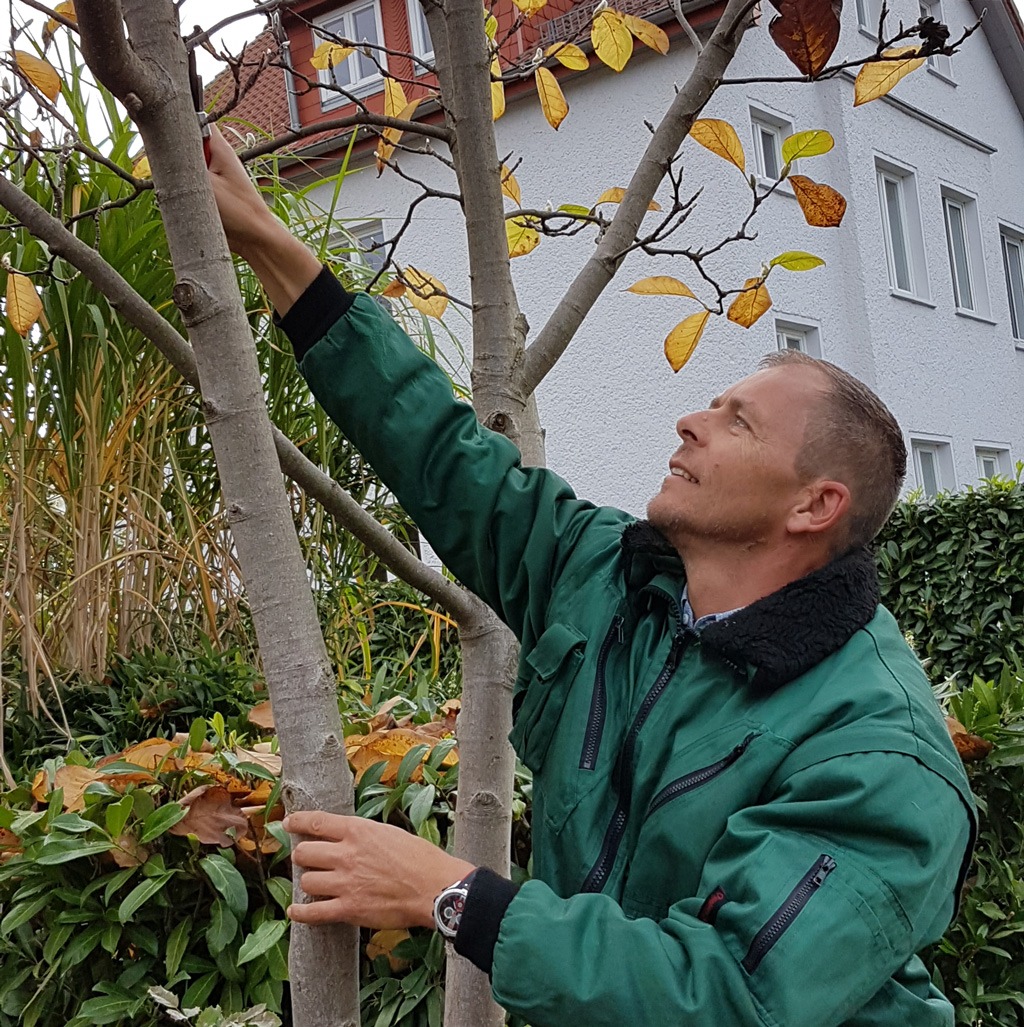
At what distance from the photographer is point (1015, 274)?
600 inches

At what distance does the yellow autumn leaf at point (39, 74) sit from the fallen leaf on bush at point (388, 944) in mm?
1608

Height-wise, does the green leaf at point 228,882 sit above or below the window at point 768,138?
below

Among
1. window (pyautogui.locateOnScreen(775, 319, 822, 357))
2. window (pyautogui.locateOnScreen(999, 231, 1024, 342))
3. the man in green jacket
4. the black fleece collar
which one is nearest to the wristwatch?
the man in green jacket

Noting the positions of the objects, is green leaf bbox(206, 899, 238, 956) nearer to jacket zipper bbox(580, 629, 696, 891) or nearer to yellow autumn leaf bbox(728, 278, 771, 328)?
jacket zipper bbox(580, 629, 696, 891)

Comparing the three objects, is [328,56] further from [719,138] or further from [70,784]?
[70,784]

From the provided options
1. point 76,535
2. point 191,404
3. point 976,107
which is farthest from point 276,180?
point 976,107

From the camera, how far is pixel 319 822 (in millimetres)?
1340

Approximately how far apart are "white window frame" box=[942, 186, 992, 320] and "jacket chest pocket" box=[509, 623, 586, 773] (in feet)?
44.2

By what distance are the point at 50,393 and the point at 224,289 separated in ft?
8.01

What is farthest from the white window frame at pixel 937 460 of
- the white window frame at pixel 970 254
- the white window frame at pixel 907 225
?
the white window frame at pixel 970 254

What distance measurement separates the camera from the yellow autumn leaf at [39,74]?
2018 millimetres

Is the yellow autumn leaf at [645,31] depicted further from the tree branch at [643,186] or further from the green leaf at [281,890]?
the green leaf at [281,890]

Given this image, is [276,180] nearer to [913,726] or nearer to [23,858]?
[23,858]

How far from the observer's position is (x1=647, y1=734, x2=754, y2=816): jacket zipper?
4.70 feet
